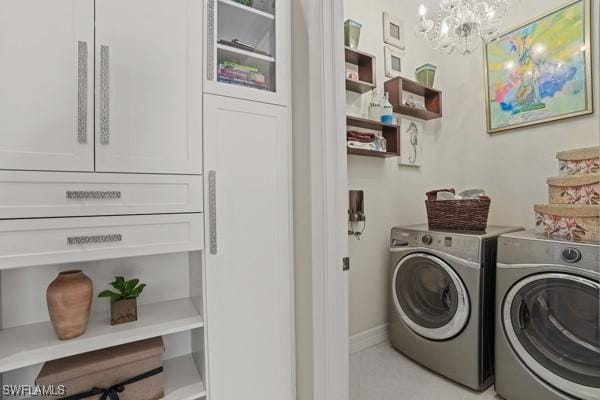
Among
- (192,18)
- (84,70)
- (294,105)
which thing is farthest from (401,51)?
(84,70)

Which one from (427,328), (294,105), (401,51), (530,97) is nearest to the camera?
(294,105)

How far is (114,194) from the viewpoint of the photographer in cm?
102

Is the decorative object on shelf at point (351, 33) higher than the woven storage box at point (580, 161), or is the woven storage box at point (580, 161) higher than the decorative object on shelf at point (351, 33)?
the decorative object on shelf at point (351, 33)

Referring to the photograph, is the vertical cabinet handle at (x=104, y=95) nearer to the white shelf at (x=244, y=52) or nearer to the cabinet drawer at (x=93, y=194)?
the cabinet drawer at (x=93, y=194)

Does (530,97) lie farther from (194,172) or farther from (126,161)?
(126,161)

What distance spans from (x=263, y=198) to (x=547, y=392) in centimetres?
174

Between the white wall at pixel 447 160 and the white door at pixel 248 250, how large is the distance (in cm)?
98

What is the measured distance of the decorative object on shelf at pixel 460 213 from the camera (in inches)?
73.9

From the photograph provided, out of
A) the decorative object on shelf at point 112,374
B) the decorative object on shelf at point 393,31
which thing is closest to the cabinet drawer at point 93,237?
the decorative object on shelf at point 112,374

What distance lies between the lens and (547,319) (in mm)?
1496

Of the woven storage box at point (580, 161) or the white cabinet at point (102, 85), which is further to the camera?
the woven storage box at point (580, 161)

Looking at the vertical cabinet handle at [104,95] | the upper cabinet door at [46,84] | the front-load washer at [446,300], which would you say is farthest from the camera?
the front-load washer at [446,300]

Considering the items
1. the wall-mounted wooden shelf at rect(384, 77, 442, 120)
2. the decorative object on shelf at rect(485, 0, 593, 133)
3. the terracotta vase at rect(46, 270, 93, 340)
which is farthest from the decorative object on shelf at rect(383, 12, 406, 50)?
the terracotta vase at rect(46, 270, 93, 340)

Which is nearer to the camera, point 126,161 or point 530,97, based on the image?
point 126,161
